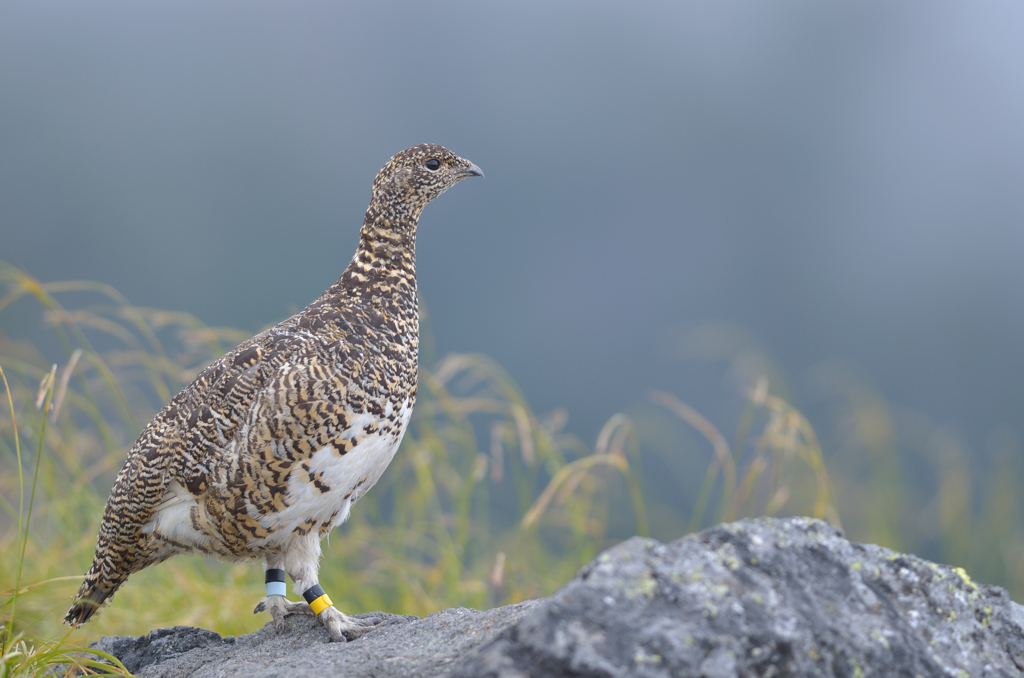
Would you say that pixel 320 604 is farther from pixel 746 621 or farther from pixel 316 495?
pixel 746 621

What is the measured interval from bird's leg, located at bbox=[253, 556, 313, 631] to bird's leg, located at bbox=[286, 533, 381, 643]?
0.05m

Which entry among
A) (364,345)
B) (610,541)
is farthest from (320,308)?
(610,541)

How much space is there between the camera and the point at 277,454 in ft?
9.40

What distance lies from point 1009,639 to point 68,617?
3.28m

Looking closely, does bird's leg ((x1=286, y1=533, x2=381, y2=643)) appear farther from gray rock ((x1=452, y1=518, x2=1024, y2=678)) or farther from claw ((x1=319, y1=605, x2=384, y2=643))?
gray rock ((x1=452, y1=518, x2=1024, y2=678))

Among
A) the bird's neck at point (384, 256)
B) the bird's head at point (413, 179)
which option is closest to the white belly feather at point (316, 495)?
the bird's neck at point (384, 256)

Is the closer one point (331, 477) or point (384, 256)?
point (331, 477)

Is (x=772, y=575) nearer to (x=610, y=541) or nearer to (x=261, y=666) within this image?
(x=261, y=666)

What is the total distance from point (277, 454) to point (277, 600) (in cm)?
69

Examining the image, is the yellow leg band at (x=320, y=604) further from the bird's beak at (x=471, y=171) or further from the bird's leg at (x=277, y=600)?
the bird's beak at (x=471, y=171)

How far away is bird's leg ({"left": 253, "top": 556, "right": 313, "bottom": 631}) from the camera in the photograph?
3.15 metres

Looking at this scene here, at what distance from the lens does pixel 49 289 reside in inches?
156

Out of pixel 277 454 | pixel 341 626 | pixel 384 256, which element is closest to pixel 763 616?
pixel 341 626

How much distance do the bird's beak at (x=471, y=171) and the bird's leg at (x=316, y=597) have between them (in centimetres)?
164
